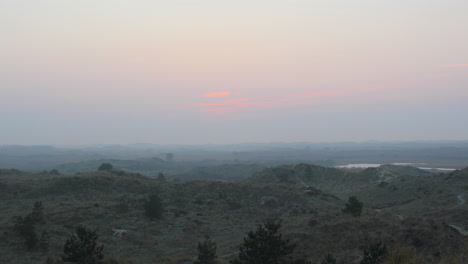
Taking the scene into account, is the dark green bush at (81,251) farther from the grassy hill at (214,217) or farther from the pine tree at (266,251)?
the pine tree at (266,251)

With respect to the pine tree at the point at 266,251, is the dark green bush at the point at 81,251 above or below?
below

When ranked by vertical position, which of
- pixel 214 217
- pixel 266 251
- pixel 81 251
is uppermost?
pixel 266 251

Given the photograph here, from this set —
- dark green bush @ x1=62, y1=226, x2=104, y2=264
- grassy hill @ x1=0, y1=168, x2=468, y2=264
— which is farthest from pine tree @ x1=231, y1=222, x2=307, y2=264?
dark green bush @ x1=62, y1=226, x2=104, y2=264

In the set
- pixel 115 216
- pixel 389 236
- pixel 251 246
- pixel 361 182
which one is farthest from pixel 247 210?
pixel 361 182

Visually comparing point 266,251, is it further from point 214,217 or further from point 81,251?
point 214,217

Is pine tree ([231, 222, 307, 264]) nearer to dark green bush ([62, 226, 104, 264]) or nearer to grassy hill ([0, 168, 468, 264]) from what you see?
grassy hill ([0, 168, 468, 264])

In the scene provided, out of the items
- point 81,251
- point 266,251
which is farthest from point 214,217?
point 266,251

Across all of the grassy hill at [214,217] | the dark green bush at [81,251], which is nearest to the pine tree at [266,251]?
the grassy hill at [214,217]

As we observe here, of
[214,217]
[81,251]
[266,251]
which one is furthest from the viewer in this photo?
[214,217]

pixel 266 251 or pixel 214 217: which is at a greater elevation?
pixel 266 251

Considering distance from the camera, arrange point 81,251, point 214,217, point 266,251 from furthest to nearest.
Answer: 1. point 214,217
2. point 81,251
3. point 266,251

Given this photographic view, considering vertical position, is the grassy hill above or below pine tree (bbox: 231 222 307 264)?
below

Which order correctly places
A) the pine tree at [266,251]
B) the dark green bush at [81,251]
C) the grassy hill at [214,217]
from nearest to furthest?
1. the pine tree at [266,251]
2. the dark green bush at [81,251]
3. the grassy hill at [214,217]

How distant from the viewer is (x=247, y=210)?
41.8 metres
